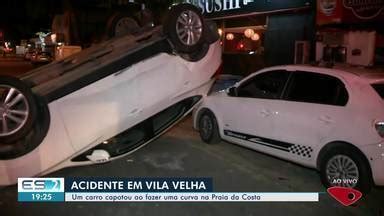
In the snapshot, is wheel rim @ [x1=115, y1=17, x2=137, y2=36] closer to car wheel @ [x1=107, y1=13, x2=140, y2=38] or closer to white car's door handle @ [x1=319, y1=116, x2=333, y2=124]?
car wheel @ [x1=107, y1=13, x2=140, y2=38]

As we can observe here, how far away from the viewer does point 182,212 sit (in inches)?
188

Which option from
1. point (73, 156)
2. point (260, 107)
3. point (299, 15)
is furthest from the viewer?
point (299, 15)

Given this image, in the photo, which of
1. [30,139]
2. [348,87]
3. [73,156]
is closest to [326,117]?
[348,87]

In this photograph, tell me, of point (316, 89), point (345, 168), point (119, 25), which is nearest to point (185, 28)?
point (316, 89)

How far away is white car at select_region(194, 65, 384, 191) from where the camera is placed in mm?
5113

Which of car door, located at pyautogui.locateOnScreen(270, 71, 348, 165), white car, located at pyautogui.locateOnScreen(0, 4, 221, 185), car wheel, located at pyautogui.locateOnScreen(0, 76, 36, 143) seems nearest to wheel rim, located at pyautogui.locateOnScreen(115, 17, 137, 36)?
white car, located at pyautogui.locateOnScreen(0, 4, 221, 185)

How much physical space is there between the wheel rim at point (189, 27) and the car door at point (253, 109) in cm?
140

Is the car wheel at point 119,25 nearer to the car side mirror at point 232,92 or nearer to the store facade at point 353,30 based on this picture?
the car side mirror at point 232,92

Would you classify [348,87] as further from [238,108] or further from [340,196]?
[238,108]

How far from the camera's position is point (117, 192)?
4.94m

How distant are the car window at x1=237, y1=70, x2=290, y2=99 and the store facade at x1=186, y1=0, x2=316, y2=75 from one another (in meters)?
7.82

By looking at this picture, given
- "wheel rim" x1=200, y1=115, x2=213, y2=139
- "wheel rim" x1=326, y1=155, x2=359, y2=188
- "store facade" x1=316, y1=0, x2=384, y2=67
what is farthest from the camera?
"store facade" x1=316, y1=0, x2=384, y2=67

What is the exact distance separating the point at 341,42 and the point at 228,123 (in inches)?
284

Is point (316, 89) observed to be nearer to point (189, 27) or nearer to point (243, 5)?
point (189, 27)
